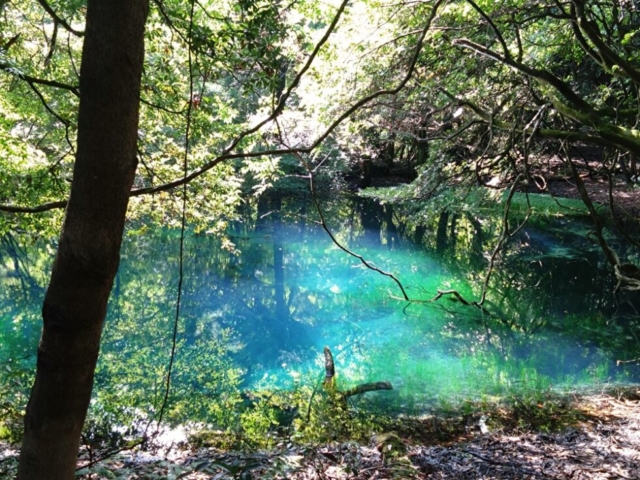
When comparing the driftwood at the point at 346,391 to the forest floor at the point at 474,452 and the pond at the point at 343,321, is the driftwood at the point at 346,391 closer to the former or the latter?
the pond at the point at 343,321

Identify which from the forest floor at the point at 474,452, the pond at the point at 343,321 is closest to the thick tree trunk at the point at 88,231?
the forest floor at the point at 474,452

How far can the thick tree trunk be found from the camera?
107 cm

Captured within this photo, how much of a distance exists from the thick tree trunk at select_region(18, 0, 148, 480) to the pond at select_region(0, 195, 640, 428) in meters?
3.08

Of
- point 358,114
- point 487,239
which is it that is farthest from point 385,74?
point 487,239

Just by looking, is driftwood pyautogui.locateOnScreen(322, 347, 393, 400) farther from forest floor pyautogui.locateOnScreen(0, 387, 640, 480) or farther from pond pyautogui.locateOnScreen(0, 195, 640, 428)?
forest floor pyautogui.locateOnScreen(0, 387, 640, 480)

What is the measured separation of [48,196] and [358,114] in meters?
4.48

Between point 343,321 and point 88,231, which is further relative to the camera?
point 343,321

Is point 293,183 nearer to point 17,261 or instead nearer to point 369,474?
point 17,261

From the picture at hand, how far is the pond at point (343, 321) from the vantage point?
26.7 ft

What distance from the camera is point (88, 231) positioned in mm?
1089

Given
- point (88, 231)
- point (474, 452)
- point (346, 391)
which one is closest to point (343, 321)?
point (346, 391)

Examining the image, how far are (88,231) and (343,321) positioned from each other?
416 inches

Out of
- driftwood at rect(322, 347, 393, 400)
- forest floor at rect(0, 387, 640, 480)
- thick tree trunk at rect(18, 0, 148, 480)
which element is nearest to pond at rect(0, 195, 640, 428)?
driftwood at rect(322, 347, 393, 400)

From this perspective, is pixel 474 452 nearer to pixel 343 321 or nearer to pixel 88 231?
pixel 88 231
